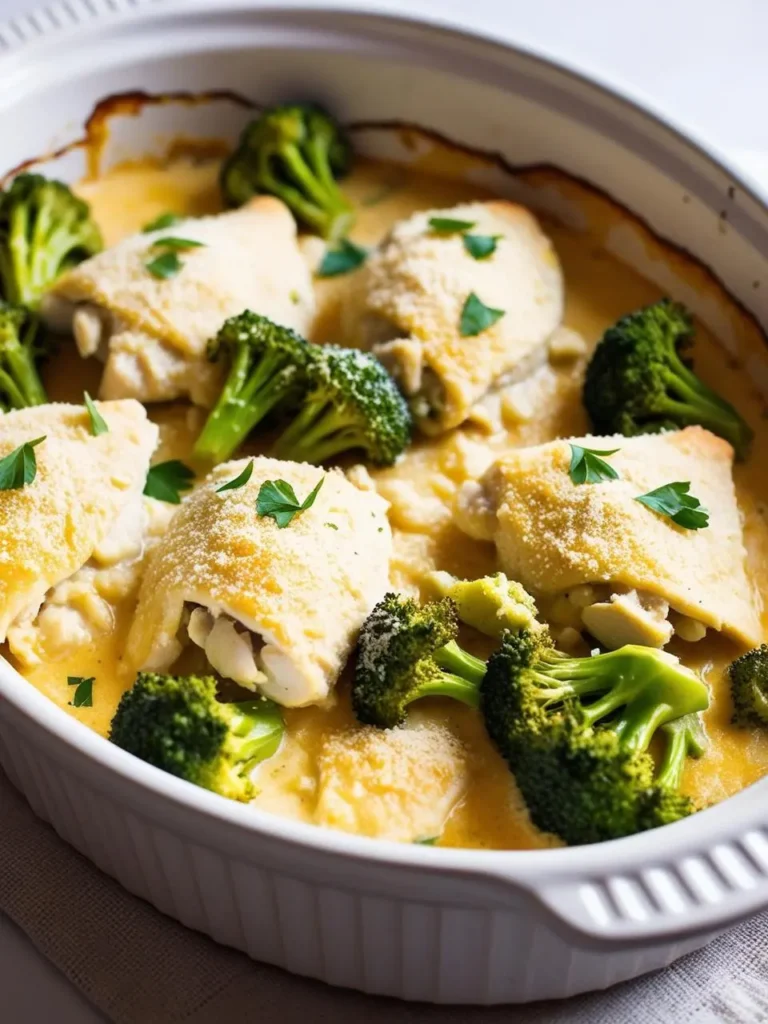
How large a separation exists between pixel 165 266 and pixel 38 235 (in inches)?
14.9

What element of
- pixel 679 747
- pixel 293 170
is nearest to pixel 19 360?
pixel 293 170

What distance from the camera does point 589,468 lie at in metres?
2.46

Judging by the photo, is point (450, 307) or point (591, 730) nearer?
point (591, 730)

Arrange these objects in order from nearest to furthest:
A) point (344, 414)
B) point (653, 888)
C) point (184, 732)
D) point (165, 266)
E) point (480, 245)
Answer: point (653, 888)
point (184, 732)
point (344, 414)
point (165, 266)
point (480, 245)

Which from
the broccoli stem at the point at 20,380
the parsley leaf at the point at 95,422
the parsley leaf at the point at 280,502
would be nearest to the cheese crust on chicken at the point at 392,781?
the parsley leaf at the point at 280,502

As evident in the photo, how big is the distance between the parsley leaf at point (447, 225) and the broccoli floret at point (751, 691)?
1.20 meters

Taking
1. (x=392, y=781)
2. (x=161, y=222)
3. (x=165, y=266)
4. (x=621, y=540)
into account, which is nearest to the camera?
(x=392, y=781)

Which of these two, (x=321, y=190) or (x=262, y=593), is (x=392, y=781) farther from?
(x=321, y=190)

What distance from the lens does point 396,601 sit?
225cm

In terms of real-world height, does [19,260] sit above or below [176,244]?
below

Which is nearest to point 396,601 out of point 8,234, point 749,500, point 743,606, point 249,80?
point 743,606

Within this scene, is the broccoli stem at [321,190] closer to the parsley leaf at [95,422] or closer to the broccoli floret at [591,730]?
the parsley leaf at [95,422]

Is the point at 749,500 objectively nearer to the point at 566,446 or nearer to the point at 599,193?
the point at 566,446

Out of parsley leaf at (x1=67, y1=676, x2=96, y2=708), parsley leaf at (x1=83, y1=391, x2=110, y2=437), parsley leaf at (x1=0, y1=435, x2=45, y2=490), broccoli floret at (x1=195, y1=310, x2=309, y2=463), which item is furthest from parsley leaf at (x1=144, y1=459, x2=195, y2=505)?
parsley leaf at (x1=67, y1=676, x2=96, y2=708)
